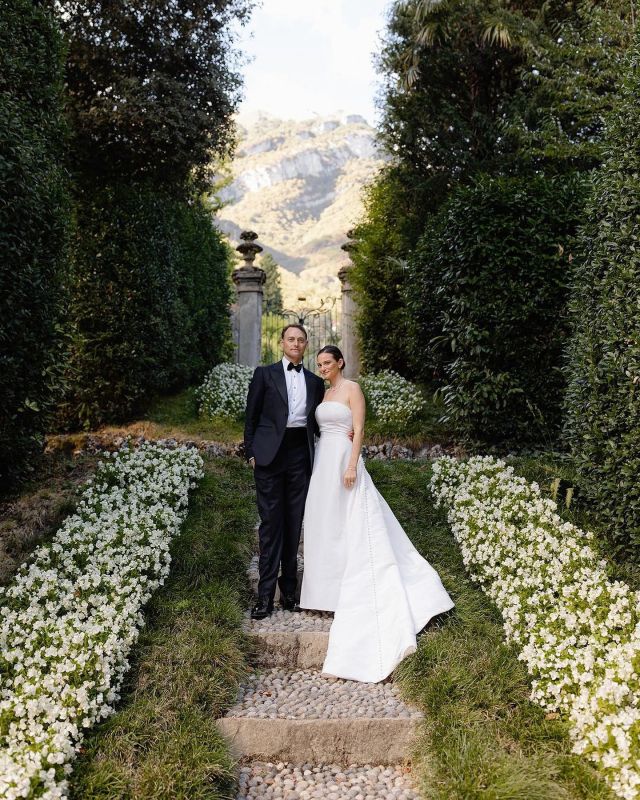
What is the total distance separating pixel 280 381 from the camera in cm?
465

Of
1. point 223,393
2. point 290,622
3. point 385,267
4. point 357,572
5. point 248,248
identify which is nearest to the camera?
point 357,572

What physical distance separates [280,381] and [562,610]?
7.90 feet

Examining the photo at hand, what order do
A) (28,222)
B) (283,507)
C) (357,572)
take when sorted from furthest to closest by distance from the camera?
(28,222) → (283,507) → (357,572)

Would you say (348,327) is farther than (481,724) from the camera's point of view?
Yes

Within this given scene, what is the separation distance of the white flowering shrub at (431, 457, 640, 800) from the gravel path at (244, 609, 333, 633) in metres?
1.22

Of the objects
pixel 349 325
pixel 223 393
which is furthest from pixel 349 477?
pixel 349 325

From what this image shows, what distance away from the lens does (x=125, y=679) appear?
11.7ft

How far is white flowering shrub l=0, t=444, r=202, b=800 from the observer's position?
2.86 meters

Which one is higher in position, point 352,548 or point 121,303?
point 121,303

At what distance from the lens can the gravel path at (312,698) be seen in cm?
349

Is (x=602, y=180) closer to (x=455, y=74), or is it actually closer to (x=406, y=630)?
(x=406, y=630)

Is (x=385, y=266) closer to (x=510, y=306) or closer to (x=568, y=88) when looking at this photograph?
(x=568, y=88)

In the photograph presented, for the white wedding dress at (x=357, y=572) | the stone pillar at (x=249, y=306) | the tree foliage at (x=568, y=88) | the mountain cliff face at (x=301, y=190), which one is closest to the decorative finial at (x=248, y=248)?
the stone pillar at (x=249, y=306)

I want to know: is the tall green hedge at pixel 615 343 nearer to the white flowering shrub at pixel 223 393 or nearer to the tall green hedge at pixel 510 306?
the tall green hedge at pixel 510 306
